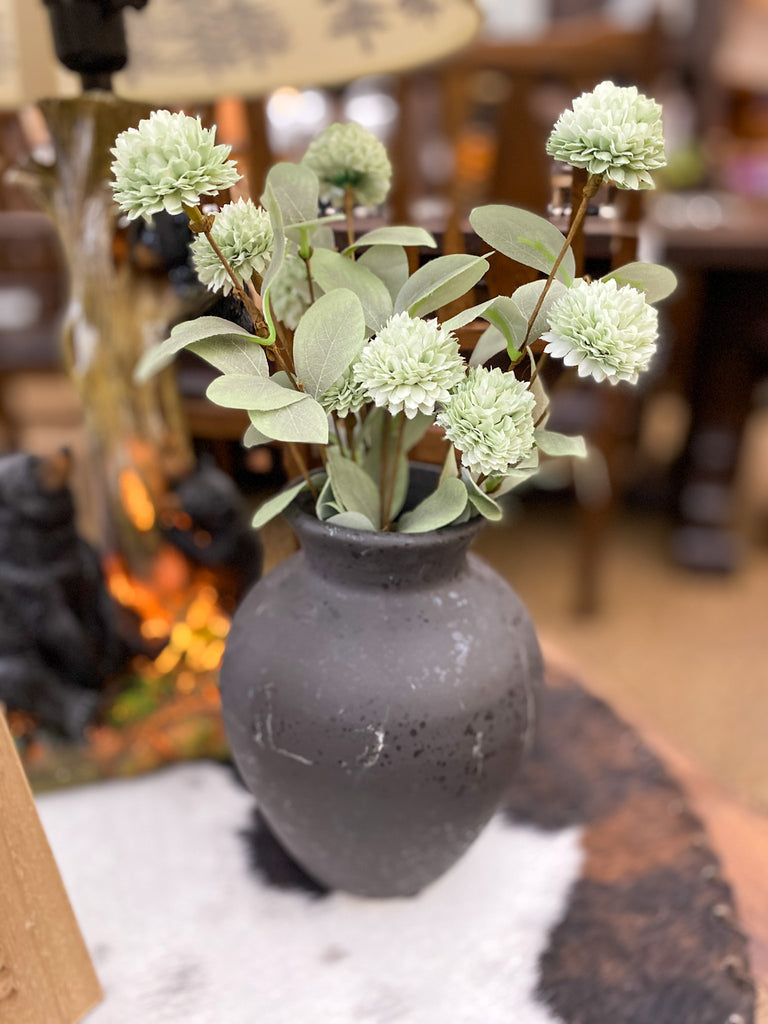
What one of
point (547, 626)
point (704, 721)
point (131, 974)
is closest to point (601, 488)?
point (547, 626)

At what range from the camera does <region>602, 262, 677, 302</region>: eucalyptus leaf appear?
0.47 meters

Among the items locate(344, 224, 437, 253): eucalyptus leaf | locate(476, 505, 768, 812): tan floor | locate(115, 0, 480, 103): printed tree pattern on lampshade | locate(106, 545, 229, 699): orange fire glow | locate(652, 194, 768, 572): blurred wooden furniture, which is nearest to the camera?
locate(344, 224, 437, 253): eucalyptus leaf

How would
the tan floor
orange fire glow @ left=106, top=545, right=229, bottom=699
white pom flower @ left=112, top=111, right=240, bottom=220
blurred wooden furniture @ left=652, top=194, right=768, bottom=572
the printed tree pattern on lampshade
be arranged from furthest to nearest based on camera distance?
blurred wooden furniture @ left=652, top=194, right=768, bottom=572 → the tan floor → orange fire glow @ left=106, top=545, right=229, bottom=699 → the printed tree pattern on lampshade → white pom flower @ left=112, top=111, right=240, bottom=220

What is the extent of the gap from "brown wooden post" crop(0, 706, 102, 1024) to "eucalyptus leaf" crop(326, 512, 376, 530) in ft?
0.77

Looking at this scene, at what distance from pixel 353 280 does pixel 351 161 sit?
91 mm

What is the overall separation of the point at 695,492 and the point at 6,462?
63.5 inches

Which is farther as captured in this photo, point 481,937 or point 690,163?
point 690,163

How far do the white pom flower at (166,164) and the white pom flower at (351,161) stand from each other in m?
0.15

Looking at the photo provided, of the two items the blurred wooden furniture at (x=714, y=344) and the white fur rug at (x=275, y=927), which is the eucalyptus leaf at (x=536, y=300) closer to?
the white fur rug at (x=275, y=927)

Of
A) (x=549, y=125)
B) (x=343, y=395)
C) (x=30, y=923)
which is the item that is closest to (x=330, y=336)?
(x=343, y=395)

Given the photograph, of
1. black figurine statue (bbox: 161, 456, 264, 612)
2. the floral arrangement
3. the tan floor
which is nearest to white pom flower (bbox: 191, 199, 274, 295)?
the floral arrangement

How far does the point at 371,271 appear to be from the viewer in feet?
1.71

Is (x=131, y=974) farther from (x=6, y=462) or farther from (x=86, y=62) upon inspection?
(x=86, y=62)

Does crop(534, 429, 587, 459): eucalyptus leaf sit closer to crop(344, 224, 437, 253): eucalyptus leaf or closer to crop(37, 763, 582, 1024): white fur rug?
crop(344, 224, 437, 253): eucalyptus leaf
